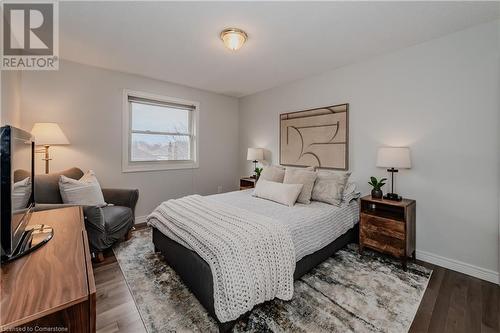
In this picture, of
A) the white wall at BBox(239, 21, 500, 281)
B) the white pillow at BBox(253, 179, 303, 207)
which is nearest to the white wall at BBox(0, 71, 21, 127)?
the white pillow at BBox(253, 179, 303, 207)

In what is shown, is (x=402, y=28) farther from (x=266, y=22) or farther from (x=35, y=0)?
(x=35, y=0)

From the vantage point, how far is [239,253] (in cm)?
154

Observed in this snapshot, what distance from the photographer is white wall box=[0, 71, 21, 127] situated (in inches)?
82.9

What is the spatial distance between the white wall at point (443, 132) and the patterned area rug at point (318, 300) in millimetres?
547

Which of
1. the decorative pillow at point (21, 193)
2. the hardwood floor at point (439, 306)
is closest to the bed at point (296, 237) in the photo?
the hardwood floor at point (439, 306)

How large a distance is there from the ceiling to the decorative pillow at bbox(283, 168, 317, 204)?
1.52 metres

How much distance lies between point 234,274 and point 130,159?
298cm

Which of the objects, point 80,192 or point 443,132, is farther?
point 80,192

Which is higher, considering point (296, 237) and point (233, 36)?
point (233, 36)

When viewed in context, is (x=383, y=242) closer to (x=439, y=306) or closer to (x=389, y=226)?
(x=389, y=226)

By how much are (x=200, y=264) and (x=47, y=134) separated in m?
2.57

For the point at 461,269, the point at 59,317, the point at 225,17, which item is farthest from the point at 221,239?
the point at 461,269

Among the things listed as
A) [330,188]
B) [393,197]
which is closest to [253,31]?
[330,188]

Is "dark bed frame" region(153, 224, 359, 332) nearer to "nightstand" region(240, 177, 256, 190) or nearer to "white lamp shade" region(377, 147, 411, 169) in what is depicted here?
"white lamp shade" region(377, 147, 411, 169)
